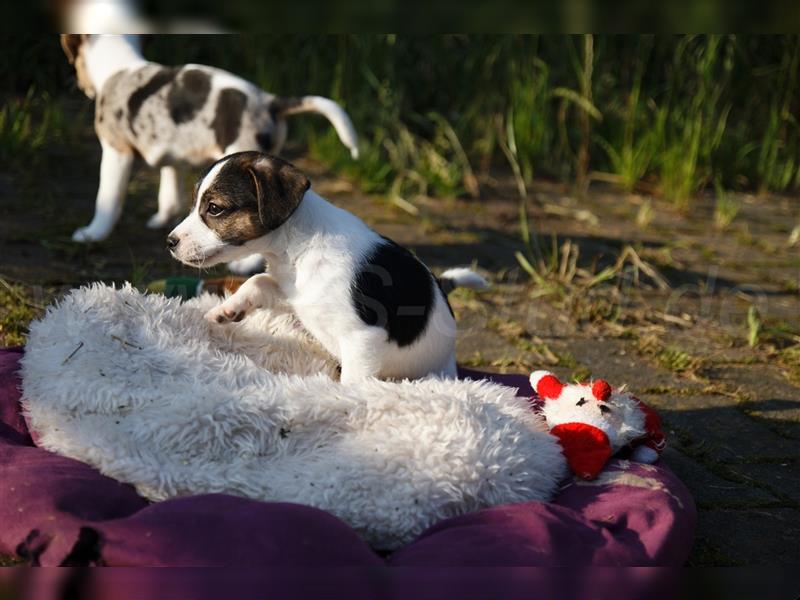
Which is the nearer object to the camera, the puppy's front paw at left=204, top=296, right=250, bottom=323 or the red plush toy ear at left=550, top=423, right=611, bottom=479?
the red plush toy ear at left=550, top=423, right=611, bottom=479

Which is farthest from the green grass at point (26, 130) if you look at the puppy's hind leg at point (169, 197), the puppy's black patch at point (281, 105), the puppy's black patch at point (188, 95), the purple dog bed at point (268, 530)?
the purple dog bed at point (268, 530)

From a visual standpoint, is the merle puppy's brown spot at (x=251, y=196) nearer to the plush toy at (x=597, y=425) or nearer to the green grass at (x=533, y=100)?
the plush toy at (x=597, y=425)

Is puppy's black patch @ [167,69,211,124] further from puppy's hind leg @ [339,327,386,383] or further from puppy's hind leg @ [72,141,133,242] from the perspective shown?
puppy's hind leg @ [339,327,386,383]

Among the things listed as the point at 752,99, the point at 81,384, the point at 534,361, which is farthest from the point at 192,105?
the point at 752,99

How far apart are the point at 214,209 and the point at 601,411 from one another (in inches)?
47.7

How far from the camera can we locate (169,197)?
16.2ft

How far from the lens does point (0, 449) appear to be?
2.34 meters

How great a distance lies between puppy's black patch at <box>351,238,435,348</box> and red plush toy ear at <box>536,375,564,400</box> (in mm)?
388

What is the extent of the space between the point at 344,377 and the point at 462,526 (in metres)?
0.86

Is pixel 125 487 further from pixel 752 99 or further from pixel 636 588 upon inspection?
pixel 752 99

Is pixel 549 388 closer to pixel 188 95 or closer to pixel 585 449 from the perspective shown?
pixel 585 449

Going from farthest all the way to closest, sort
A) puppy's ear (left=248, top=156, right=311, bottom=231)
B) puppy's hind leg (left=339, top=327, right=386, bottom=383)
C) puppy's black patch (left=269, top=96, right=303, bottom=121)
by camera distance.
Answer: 1. puppy's black patch (left=269, top=96, right=303, bottom=121)
2. puppy's hind leg (left=339, top=327, right=386, bottom=383)
3. puppy's ear (left=248, top=156, right=311, bottom=231)

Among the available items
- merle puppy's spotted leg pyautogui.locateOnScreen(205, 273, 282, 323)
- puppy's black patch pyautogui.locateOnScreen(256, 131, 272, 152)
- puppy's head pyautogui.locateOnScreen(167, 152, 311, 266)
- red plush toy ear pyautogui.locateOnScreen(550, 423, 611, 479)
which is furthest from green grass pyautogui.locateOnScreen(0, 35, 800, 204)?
red plush toy ear pyautogui.locateOnScreen(550, 423, 611, 479)

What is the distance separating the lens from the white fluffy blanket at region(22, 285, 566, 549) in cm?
223
